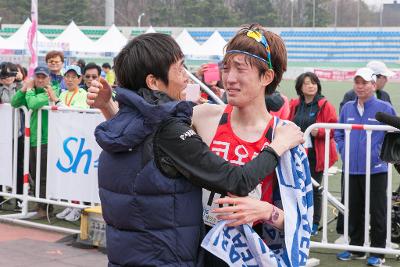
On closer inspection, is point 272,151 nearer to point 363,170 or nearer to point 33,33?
point 363,170

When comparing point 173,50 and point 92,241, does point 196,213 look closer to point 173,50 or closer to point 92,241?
point 173,50

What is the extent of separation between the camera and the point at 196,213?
2617 millimetres

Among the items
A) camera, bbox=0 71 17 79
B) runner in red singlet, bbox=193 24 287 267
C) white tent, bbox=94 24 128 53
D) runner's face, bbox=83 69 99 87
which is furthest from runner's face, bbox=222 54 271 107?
white tent, bbox=94 24 128 53

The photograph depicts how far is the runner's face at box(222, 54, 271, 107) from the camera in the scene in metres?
2.78

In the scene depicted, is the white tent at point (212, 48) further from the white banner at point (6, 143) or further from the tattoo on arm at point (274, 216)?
the tattoo on arm at point (274, 216)

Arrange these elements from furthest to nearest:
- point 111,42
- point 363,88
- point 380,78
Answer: point 111,42
point 380,78
point 363,88

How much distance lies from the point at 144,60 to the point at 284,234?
802 millimetres

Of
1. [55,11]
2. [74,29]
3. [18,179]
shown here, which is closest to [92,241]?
[18,179]

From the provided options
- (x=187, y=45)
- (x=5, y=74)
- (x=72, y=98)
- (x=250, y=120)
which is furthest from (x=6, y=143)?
(x=187, y=45)

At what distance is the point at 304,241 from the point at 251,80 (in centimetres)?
62

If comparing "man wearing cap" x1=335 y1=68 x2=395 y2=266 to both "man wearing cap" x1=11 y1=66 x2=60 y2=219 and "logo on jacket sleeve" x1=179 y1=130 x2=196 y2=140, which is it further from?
"logo on jacket sleeve" x1=179 y1=130 x2=196 y2=140

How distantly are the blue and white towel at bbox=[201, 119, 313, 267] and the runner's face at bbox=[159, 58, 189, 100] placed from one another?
1.45 ft

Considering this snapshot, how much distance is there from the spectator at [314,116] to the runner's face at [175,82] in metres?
5.24

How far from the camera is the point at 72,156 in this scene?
7977mm
